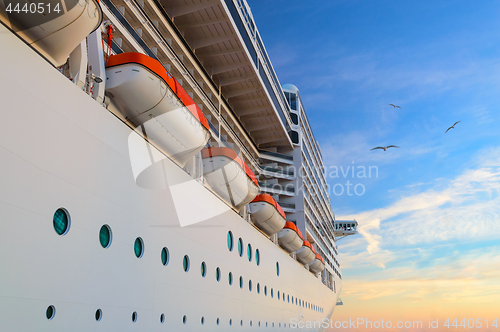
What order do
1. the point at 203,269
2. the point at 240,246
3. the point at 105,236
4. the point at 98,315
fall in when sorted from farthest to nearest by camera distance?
the point at 240,246 → the point at 203,269 → the point at 105,236 → the point at 98,315

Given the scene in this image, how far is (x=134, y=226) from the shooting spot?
6684 millimetres

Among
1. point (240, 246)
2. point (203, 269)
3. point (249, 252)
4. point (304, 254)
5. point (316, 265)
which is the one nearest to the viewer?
point (203, 269)

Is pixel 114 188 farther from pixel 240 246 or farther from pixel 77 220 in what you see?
pixel 240 246

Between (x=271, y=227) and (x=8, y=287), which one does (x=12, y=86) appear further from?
(x=271, y=227)

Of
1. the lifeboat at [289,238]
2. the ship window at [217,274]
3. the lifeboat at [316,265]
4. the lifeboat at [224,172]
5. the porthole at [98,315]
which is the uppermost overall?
the lifeboat at [224,172]

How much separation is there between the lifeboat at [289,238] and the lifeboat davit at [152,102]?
1130 centimetres

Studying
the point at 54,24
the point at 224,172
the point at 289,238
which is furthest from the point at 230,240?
the point at 289,238

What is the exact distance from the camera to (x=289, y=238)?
64.0ft

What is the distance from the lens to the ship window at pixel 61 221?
505 cm

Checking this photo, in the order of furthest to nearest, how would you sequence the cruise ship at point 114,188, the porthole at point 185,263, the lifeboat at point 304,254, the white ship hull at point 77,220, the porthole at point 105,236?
1. the lifeboat at point 304,254
2. the porthole at point 185,263
3. the porthole at point 105,236
4. the cruise ship at point 114,188
5. the white ship hull at point 77,220

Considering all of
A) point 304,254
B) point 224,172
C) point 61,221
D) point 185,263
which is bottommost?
point 185,263

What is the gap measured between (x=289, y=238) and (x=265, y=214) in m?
4.35

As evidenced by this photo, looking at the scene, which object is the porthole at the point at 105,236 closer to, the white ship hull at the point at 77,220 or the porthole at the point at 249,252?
the white ship hull at the point at 77,220

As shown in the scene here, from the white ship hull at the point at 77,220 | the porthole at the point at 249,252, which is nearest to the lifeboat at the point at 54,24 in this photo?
the white ship hull at the point at 77,220
